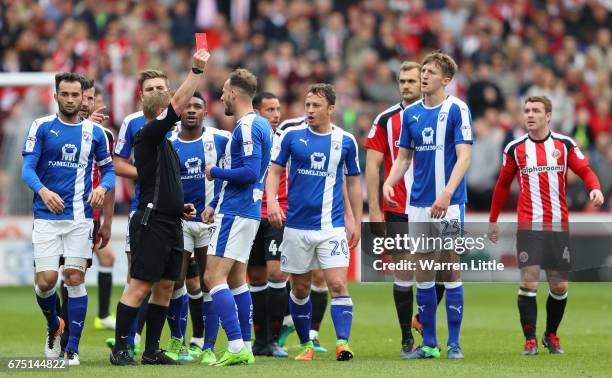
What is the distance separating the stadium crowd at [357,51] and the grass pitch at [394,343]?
11.0 ft

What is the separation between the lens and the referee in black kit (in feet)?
31.8

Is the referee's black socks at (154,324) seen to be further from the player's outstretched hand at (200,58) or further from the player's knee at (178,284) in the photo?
the player's outstretched hand at (200,58)

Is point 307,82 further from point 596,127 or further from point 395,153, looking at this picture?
point 395,153

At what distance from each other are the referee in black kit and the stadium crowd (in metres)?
10.00

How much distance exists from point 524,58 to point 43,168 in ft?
49.4

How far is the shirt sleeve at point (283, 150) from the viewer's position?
420 inches

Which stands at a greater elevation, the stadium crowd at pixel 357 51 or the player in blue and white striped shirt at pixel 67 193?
the stadium crowd at pixel 357 51

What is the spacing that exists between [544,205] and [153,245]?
3.74 metres

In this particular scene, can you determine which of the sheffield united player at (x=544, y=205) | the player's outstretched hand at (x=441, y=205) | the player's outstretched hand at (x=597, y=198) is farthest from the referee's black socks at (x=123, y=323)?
the player's outstretched hand at (x=597, y=198)

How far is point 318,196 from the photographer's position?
10617mm

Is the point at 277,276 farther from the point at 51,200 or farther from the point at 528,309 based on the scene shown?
the point at 51,200

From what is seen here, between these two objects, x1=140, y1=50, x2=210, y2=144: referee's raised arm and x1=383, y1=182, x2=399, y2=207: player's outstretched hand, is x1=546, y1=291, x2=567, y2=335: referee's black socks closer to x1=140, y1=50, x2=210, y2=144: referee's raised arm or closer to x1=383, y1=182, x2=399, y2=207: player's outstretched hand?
x1=383, y1=182, x2=399, y2=207: player's outstretched hand

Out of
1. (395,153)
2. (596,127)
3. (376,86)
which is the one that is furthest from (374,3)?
(395,153)

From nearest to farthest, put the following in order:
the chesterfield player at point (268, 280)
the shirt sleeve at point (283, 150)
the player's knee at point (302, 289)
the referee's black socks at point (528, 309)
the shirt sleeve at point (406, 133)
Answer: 1. the shirt sleeve at point (283, 150)
2. the shirt sleeve at point (406, 133)
3. the player's knee at point (302, 289)
4. the referee's black socks at point (528, 309)
5. the chesterfield player at point (268, 280)
